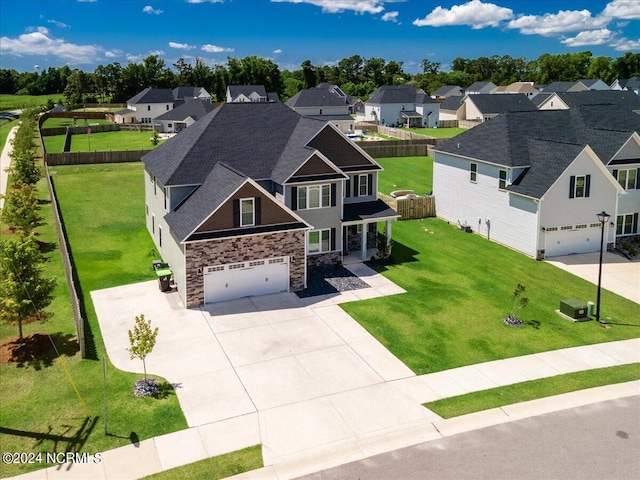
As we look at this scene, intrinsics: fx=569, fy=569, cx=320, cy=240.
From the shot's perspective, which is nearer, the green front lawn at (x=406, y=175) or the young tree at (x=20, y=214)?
the young tree at (x=20, y=214)

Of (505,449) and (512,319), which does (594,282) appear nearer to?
(512,319)

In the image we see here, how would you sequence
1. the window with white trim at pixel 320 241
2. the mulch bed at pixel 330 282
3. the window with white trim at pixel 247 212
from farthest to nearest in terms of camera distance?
the window with white trim at pixel 320 241
the mulch bed at pixel 330 282
the window with white trim at pixel 247 212

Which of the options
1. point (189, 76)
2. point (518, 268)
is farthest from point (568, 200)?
point (189, 76)

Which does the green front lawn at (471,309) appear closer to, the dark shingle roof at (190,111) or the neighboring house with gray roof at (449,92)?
the dark shingle roof at (190,111)

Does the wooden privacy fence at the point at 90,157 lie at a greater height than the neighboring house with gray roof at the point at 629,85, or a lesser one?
lesser

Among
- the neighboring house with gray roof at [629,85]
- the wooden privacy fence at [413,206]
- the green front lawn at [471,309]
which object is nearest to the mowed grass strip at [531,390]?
the green front lawn at [471,309]

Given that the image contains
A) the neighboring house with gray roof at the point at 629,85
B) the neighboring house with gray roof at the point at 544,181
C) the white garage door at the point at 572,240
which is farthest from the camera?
the neighboring house with gray roof at the point at 629,85
